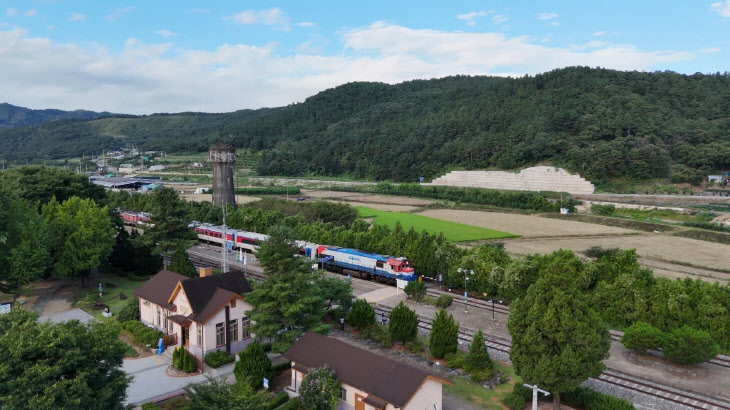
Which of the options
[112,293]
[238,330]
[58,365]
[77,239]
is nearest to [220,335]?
[238,330]

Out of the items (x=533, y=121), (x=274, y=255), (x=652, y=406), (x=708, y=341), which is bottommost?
(x=652, y=406)

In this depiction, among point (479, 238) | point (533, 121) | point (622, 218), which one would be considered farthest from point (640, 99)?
point (479, 238)

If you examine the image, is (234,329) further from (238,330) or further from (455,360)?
(455,360)

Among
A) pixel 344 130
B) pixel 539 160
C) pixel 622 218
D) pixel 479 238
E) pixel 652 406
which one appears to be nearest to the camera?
pixel 652 406

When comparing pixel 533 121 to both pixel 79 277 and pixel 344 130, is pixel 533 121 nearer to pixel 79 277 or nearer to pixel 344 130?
pixel 344 130

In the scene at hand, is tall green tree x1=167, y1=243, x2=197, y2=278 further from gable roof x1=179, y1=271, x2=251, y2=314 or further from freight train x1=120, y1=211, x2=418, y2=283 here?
gable roof x1=179, y1=271, x2=251, y2=314

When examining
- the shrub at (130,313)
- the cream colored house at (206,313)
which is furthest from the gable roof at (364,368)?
the shrub at (130,313)

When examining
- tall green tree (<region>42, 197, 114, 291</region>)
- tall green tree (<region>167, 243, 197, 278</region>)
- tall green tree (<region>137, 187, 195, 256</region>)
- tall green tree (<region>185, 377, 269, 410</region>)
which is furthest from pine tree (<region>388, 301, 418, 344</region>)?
tall green tree (<region>42, 197, 114, 291</region>)
